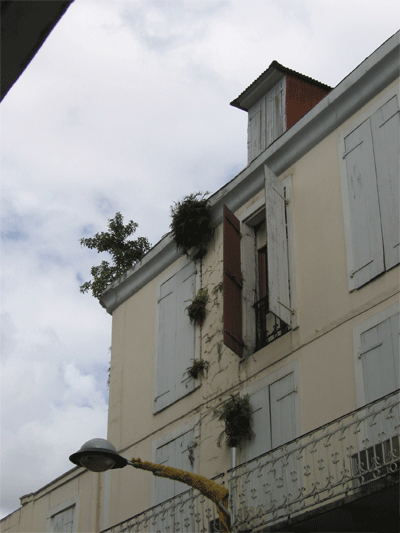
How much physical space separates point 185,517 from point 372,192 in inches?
196

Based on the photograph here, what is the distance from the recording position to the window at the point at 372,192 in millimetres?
9273

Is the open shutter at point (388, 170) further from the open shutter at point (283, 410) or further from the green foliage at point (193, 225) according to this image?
the green foliage at point (193, 225)

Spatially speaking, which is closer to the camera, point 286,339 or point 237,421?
point 286,339

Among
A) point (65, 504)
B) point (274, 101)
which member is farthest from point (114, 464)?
point (274, 101)

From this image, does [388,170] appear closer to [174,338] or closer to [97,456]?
[174,338]

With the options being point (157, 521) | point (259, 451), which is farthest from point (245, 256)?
point (157, 521)

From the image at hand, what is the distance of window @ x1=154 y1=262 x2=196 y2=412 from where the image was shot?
12500mm

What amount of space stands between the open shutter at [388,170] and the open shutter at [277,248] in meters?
1.64

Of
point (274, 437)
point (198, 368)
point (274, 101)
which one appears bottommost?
point (274, 437)

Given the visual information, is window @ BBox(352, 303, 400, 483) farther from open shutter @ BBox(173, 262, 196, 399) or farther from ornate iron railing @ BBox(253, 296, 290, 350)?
open shutter @ BBox(173, 262, 196, 399)

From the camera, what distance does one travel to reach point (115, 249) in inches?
750

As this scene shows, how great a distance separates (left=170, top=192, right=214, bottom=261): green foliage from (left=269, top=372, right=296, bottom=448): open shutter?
351cm

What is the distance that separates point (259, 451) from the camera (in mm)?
10195

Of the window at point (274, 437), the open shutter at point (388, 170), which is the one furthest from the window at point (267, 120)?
the window at point (274, 437)
